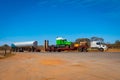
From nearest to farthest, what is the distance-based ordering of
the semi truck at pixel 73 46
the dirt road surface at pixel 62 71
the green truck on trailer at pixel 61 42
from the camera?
1. the dirt road surface at pixel 62 71
2. the semi truck at pixel 73 46
3. the green truck on trailer at pixel 61 42

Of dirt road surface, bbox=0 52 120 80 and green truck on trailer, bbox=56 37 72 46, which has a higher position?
green truck on trailer, bbox=56 37 72 46

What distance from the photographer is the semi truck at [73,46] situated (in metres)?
65.3

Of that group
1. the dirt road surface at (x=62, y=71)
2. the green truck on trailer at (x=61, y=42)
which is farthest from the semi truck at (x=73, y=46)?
the dirt road surface at (x=62, y=71)

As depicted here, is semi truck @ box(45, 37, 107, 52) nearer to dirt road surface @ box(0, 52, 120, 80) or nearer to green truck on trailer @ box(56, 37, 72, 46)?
green truck on trailer @ box(56, 37, 72, 46)

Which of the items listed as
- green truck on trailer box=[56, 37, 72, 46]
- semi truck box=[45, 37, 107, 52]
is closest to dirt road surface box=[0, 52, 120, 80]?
semi truck box=[45, 37, 107, 52]

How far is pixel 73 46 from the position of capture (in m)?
67.8

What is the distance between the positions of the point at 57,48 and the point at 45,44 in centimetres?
722

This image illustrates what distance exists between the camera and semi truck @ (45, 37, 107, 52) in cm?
6531

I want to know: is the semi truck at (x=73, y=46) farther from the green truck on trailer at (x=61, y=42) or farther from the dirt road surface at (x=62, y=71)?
the dirt road surface at (x=62, y=71)

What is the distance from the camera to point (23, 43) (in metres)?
79.4

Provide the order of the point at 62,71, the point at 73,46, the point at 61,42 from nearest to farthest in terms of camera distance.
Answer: the point at 62,71 → the point at 73,46 → the point at 61,42

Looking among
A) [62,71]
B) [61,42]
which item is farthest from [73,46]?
[62,71]

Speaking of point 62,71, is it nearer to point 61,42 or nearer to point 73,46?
point 73,46

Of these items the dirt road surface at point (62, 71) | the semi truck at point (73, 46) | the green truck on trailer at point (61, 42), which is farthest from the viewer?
the green truck on trailer at point (61, 42)
